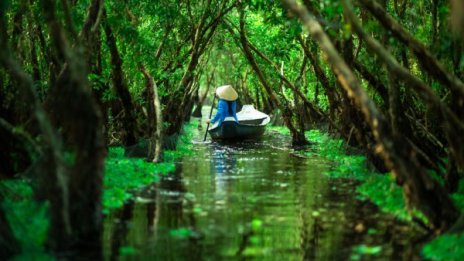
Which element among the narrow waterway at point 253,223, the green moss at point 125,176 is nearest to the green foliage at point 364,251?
the narrow waterway at point 253,223

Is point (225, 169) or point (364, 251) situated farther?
point (225, 169)

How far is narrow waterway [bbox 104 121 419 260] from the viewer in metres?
6.82

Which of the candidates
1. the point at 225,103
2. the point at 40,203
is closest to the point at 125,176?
the point at 40,203

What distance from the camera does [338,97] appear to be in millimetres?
18016

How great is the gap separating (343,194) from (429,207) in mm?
3492

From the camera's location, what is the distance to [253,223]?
8.21 meters

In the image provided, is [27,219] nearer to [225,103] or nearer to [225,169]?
[225,169]

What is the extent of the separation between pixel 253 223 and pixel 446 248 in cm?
258

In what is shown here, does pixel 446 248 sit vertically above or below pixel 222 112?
below

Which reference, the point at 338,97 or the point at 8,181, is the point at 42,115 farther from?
the point at 338,97

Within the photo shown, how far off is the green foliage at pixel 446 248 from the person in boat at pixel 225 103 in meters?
17.4

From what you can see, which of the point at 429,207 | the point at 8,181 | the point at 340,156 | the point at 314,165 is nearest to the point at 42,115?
the point at 8,181

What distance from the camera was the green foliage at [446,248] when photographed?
6.30 m

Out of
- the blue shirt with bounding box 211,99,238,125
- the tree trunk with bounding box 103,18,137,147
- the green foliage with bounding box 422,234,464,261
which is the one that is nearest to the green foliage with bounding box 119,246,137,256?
the green foliage with bounding box 422,234,464,261
